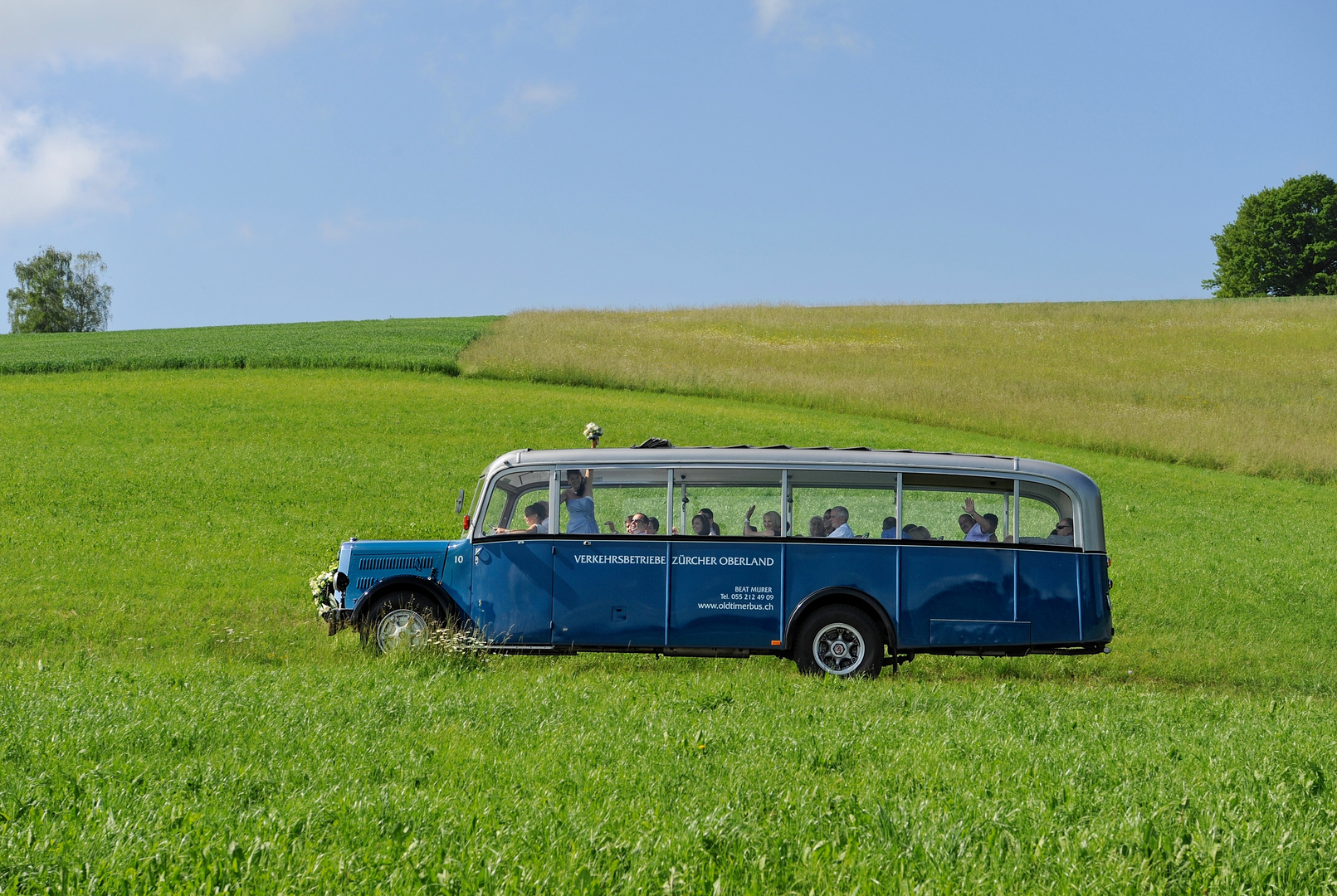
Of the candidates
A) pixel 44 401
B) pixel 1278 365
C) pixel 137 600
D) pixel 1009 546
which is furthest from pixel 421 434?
pixel 1278 365

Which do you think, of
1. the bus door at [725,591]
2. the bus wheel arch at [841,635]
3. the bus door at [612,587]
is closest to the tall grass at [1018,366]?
the bus wheel arch at [841,635]

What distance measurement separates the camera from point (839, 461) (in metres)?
11.3

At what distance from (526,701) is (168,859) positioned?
3.74 meters

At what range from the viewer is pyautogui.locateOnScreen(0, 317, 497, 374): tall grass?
45.7 metres

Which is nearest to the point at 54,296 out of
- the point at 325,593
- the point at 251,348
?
the point at 251,348

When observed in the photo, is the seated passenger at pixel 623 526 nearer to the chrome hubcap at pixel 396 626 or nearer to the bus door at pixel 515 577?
the bus door at pixel 515 577

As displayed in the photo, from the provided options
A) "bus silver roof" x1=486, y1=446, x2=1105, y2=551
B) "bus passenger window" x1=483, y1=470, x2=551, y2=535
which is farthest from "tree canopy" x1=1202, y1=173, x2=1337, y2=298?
"bus passenger window" x1=483, y1=470, x2=551, y2=535

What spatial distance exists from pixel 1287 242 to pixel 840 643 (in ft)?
308

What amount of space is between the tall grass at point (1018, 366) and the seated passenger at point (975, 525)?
90.4 ft

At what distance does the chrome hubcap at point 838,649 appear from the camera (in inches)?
436

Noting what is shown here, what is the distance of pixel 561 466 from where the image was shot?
451 inches

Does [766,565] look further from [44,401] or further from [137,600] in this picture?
[44,401]

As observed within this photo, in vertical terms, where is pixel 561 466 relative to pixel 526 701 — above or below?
above

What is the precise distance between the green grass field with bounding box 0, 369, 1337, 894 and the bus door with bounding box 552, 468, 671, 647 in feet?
1.79
